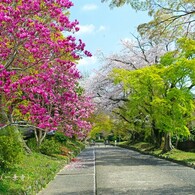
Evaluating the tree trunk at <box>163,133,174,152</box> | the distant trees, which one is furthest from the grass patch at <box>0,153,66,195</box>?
the tree trunk at <box>163,133,174,152</box>

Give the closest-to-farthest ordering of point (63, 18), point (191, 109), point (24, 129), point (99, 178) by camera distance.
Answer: point (63, 18), point (99, 178), point (191, 109), point (24, 129)

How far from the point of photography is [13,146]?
11922mm

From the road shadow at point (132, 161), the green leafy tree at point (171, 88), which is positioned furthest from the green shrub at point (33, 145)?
the green leafy tree at point (171, 88)

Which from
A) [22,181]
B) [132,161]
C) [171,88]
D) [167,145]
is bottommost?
[22,181]

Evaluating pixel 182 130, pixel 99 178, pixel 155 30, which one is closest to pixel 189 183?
Result: pixel 99 178

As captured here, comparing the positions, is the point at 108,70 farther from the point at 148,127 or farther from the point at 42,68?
the point at 42,68

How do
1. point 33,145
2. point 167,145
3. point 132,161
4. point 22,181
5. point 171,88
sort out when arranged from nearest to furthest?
point 22,181 < point 33,145 < point 132,161 < point 171,88 < point 167,145

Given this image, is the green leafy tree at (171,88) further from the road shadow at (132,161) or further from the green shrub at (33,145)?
the green shrub at (33,145)

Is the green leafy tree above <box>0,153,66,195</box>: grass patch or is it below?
above

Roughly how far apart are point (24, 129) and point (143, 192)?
19350 millimetres

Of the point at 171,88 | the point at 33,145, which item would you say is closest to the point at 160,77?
the point at 171,88

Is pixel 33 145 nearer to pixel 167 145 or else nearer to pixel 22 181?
pixel 167 145

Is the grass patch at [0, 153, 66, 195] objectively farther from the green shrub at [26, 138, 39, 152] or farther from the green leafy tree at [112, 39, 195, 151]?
the green leafy tree at [112, 39, 195, 151]

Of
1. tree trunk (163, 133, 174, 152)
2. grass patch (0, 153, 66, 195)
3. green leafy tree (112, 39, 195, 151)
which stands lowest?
grass patch (0, 153, 66, 195)
